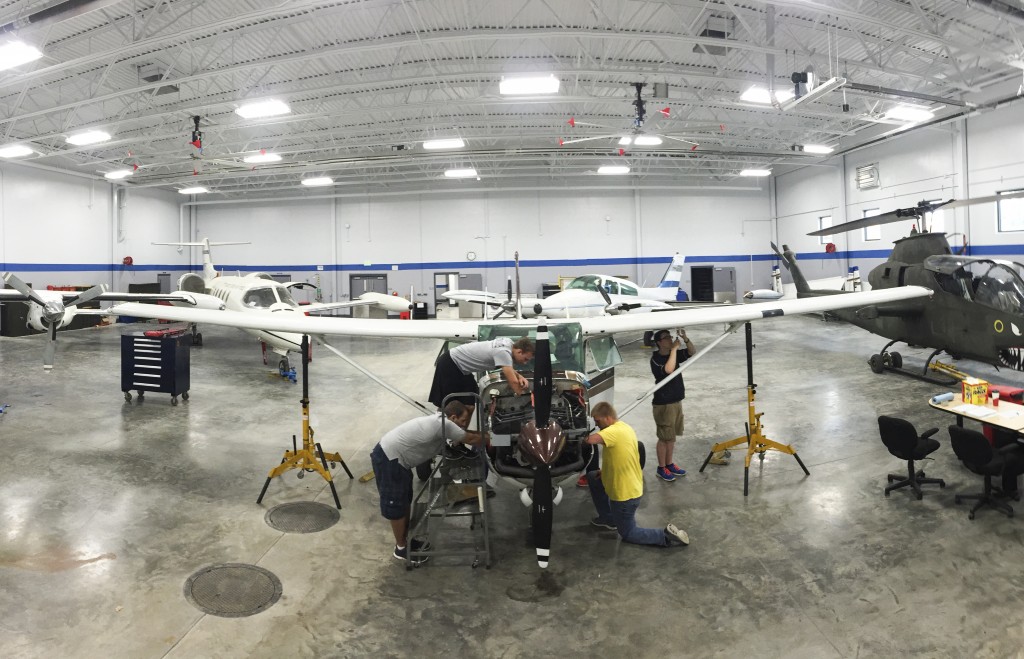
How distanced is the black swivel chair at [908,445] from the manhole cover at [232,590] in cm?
590

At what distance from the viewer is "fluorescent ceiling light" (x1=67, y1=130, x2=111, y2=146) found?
14576 mm

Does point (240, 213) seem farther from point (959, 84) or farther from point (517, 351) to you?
point (959, 84)

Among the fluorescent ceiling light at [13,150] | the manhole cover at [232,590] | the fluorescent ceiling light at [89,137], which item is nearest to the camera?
the manhole cover at [232,590]

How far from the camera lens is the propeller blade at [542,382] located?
3.94 metres

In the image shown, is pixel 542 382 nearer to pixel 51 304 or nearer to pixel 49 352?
pixel 49 352

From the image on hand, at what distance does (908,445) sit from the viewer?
5016 mm

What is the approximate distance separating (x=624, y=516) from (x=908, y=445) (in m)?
3.13

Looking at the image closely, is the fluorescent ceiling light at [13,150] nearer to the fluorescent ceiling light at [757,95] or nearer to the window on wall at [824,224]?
the fluorescent ceiling light at [757,95]

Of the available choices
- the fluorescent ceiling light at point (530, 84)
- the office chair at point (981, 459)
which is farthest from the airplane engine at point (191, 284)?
the office chair at point (981, 459)

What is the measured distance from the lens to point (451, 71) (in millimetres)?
11852

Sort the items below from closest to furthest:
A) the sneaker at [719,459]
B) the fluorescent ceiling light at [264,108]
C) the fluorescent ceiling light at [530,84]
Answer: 1. the sneaker at [719,459]
2. the fluorescent ceiling light at [530,84]
3. the fluorescent ceiling light at [264,108]

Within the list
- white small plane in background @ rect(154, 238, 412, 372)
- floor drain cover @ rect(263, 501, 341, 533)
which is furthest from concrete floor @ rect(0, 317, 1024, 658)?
white small plane in background @ rect(154, 238, 412, 372)

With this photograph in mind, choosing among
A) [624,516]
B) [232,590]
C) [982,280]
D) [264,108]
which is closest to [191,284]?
[264,108]

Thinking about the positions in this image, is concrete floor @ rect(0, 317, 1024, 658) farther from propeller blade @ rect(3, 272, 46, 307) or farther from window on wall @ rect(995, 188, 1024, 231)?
window on wall @ rect(995, 188, 1024, 231)
